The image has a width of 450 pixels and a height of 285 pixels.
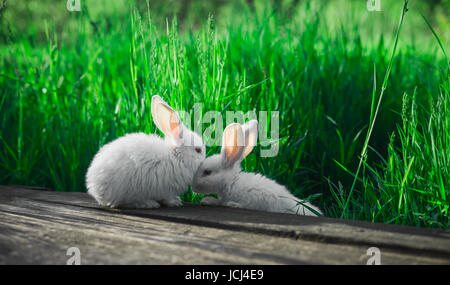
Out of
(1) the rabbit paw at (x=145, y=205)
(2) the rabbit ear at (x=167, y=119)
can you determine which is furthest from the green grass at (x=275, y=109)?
(1) the rabbit paw at (x=145, y=205)

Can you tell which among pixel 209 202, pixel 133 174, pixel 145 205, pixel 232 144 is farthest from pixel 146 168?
pixel 232 144

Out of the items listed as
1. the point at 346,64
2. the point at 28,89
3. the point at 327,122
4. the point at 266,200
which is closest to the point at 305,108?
the point at 327,122

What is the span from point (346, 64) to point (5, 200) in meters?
2.85

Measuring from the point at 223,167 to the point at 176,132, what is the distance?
447 mm

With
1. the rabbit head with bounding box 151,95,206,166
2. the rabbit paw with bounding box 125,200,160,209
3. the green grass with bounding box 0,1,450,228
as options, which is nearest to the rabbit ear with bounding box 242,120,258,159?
the green grass with bounding box 0,1,450,228

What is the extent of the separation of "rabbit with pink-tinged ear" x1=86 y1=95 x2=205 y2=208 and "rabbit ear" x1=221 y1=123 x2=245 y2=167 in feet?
0.79

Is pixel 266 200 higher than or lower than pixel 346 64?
lower

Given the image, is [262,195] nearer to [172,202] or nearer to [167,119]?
[172,202]

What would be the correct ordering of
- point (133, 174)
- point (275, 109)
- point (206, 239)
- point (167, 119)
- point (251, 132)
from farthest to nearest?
point (275, 109) < point (251, 132) < point (167, 119) < point (133, 174) < point (206, 239)

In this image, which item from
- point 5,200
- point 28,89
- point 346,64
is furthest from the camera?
point 28,89

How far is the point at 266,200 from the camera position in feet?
8.28

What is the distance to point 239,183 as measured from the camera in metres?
2.65

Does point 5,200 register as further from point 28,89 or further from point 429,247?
point 429,247

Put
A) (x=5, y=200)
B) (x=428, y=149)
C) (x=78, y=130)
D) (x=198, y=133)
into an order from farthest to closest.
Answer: (x=78, y=130) < (x=198, y=133) < (x=5, y=200) < (x=428, y=149)
